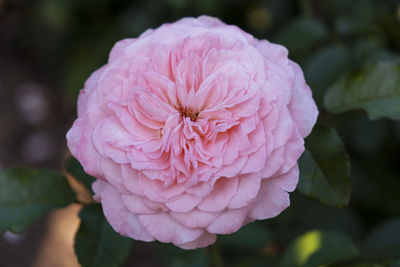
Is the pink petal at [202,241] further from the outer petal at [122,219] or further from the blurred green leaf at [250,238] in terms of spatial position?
the blurred green leaf at [250,238]

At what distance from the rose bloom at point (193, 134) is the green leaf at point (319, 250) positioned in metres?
0.48

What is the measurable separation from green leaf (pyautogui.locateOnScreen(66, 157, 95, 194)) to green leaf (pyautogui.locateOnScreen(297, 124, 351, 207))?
546 mm

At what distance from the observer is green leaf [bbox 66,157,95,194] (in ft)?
3.88

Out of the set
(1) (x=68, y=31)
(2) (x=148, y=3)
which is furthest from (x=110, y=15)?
(2) (x=148, y=3)

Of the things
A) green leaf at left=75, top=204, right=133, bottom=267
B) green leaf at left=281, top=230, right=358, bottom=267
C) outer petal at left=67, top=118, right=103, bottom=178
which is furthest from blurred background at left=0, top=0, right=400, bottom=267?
outer petal at left=67, top=118, right=103, bottom=178

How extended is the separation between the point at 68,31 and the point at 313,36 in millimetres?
2011

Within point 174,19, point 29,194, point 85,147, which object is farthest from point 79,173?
point 174,19

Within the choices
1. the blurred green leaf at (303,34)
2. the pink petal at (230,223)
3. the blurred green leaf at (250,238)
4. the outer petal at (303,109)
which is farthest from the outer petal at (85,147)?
the blurred green leaf at (303,34)

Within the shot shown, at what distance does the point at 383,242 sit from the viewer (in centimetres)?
149

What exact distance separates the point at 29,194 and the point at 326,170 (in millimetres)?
716

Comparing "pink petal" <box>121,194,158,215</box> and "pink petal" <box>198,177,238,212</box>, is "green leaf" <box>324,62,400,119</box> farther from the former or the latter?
"pink petal" <box>121,194,158,215</box>

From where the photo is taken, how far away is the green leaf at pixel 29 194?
42.8 inches

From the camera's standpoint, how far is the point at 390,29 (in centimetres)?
187

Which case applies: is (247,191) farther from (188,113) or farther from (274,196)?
(188,113)
